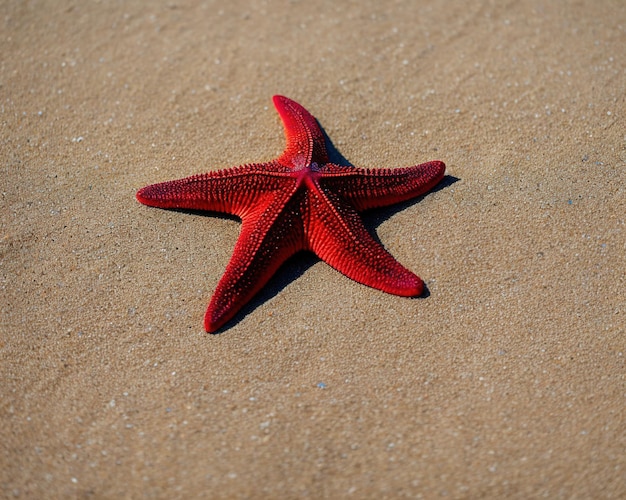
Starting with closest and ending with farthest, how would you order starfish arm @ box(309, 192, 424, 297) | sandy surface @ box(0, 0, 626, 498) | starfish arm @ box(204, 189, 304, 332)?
sandy surface @ box(0, 0, 626, 498) → starfish arm @ box(204, 189, 304, 332) → starfish arm @ box(309, 192, 424, 297)

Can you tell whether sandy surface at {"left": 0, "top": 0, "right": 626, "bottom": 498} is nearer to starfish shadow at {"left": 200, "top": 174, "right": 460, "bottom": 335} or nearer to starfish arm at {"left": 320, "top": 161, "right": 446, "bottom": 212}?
starfish shadow at {"left": 200, "top": 174, "right": 460, "bottom": 335}

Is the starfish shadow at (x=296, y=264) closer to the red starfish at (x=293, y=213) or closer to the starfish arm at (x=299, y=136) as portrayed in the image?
the red starfish at (x=293, y=213)

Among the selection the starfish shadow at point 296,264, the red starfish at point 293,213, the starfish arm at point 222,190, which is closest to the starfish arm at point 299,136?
the red starfish at point 293,213

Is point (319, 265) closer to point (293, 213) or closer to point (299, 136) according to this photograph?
point (293, 213)

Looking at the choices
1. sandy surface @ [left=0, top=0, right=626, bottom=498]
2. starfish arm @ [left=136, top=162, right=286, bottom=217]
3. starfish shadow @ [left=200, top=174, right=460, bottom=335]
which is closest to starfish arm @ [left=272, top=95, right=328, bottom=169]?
starfish arm @ [left=136, top=162, right=286, bottom=217]

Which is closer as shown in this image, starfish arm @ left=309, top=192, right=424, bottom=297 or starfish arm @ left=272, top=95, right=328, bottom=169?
starfish arm @ left=309, top=192, right=424, bottom=297

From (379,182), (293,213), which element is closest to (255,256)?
(293,213)
